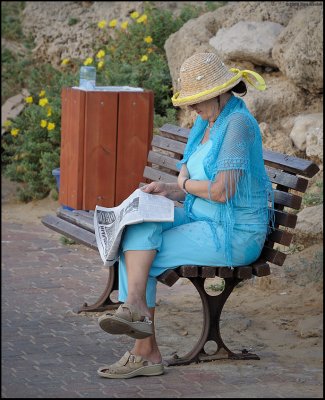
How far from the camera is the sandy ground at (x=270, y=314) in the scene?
207 inches

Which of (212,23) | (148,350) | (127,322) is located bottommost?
(148,350)

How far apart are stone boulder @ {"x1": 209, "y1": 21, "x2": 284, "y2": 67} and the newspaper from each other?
3.80m

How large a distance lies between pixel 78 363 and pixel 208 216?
99cm

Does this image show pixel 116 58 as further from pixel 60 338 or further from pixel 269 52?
pixel 60 338

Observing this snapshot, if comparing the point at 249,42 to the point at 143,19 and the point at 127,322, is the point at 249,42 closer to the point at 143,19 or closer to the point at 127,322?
the point at 143,19

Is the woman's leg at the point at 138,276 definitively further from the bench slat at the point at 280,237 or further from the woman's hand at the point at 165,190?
the bench slat at the point at 280,237

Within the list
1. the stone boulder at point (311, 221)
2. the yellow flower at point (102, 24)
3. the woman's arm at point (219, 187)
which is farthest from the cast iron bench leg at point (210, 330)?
the yellow flower at point (102, 24)

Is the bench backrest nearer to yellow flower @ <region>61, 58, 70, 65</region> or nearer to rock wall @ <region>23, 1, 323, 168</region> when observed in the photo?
rock wall @ <region>23, 1, 323, 168</region>

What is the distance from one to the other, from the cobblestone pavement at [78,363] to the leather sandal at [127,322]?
0.90 ft

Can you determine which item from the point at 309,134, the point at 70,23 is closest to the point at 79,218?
the point at 309,134

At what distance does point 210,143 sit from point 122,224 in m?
0.62

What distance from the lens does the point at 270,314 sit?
5.83 m

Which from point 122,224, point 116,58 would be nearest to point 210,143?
point 122,224

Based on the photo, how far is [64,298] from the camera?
20.7 feet
